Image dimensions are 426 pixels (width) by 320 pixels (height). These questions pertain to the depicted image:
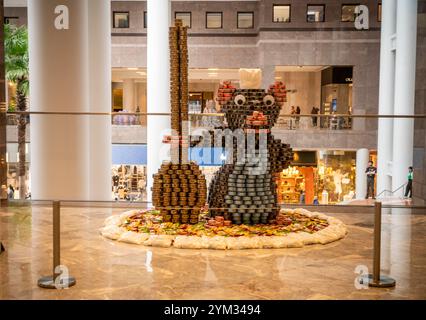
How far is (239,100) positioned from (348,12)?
12.0 m

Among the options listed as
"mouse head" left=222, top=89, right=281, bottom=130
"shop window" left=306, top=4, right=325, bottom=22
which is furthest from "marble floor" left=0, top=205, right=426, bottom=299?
"shop window" left=306, top=4, right=325, bottom=22

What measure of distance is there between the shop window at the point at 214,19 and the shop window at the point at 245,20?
51cm

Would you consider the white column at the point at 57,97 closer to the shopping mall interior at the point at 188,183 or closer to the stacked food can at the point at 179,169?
the shopping mall interior at the point at 188,183

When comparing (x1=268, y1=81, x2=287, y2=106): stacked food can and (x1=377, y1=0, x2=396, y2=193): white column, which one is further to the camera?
(x1=377, y1=0, x2=396, y2=193): white column

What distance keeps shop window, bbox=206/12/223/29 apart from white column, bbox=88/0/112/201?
8.29 meters

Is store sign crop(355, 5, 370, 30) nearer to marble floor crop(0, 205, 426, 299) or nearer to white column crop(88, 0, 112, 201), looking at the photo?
white column crop(88, 0, 112, 201)

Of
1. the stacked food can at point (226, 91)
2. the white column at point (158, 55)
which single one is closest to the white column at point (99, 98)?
the white column at point (158, 55)

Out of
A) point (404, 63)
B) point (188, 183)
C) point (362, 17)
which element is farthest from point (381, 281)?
point (362, 17)

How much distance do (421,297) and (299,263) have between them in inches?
37.7

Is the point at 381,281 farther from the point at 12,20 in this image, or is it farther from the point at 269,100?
the point at 12,20

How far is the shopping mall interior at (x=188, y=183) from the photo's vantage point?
12.1ft

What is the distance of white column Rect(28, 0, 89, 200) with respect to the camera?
6.53 m

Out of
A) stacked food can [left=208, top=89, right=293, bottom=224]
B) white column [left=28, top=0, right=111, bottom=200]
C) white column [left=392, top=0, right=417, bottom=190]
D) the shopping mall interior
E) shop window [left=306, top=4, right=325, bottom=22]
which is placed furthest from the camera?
shop window [left=306, top=4, right=325, bottom=22]
